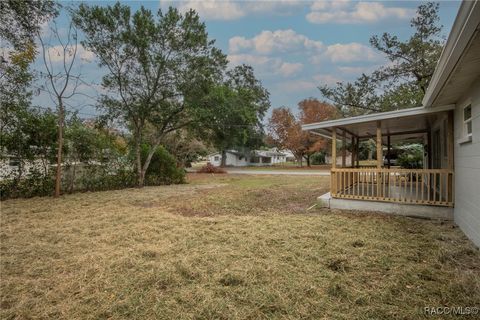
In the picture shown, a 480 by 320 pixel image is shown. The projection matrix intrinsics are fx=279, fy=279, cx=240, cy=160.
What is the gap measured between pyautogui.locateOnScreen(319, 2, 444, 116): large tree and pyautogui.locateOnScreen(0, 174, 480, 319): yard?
11.1 m

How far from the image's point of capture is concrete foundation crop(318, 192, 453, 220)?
5.55 m

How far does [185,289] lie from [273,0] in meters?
6.90

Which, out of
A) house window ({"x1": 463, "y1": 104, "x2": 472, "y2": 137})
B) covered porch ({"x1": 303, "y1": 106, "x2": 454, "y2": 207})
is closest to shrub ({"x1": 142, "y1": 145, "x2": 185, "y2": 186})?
covered porch ({"x1": 303, "y1": 106, "x2": 454, "y2": 207})

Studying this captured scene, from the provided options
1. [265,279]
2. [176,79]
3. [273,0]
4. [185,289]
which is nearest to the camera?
[185,289]

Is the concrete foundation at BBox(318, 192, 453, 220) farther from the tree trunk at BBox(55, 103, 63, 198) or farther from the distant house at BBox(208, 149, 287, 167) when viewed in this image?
the distant house at BBox(208, 149, 287, 167)

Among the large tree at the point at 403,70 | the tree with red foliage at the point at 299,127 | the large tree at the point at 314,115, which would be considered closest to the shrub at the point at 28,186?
the large tree at the point at 403,70

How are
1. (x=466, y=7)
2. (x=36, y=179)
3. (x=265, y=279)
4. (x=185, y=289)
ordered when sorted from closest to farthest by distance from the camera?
1. (x=466, y=7)
2. (x=185, y=289)
3. (x=265, y=279)
4. (x=36, y=179)

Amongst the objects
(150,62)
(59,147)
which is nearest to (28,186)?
(59,147)

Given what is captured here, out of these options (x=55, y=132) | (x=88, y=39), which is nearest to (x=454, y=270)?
(x=55, y=132)

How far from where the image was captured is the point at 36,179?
9.27 metres

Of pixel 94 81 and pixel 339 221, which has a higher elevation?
pixel 94 81

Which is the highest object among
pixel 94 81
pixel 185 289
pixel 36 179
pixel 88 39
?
pixel 88 39

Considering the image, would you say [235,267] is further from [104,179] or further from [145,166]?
[145,166]

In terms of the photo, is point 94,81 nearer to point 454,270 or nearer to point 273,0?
point 273,0
